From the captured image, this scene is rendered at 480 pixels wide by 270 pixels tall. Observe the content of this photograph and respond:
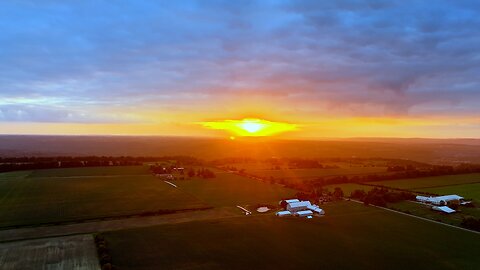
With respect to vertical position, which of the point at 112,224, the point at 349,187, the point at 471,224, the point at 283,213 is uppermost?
the point at 349,187

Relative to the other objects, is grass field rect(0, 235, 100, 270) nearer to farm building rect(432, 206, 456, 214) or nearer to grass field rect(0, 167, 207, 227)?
grass field rect(0, 167, 207, 227)

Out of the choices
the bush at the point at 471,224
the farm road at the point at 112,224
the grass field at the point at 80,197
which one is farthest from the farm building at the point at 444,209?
the grass field at the point at 80,197

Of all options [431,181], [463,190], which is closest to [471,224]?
[463,190]

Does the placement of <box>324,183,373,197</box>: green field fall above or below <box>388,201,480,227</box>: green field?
above

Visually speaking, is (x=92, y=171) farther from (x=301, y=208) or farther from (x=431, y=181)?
(x=431, y=181)

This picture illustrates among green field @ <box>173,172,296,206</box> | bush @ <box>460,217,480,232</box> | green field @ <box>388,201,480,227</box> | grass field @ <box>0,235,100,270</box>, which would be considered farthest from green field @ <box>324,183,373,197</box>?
grass field @ <box>0,235,100,270</box>

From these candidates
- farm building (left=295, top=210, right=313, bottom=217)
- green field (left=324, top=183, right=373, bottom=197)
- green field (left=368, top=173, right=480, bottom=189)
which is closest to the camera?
farm building (left=295, top=210, right=313, bottom=217)
